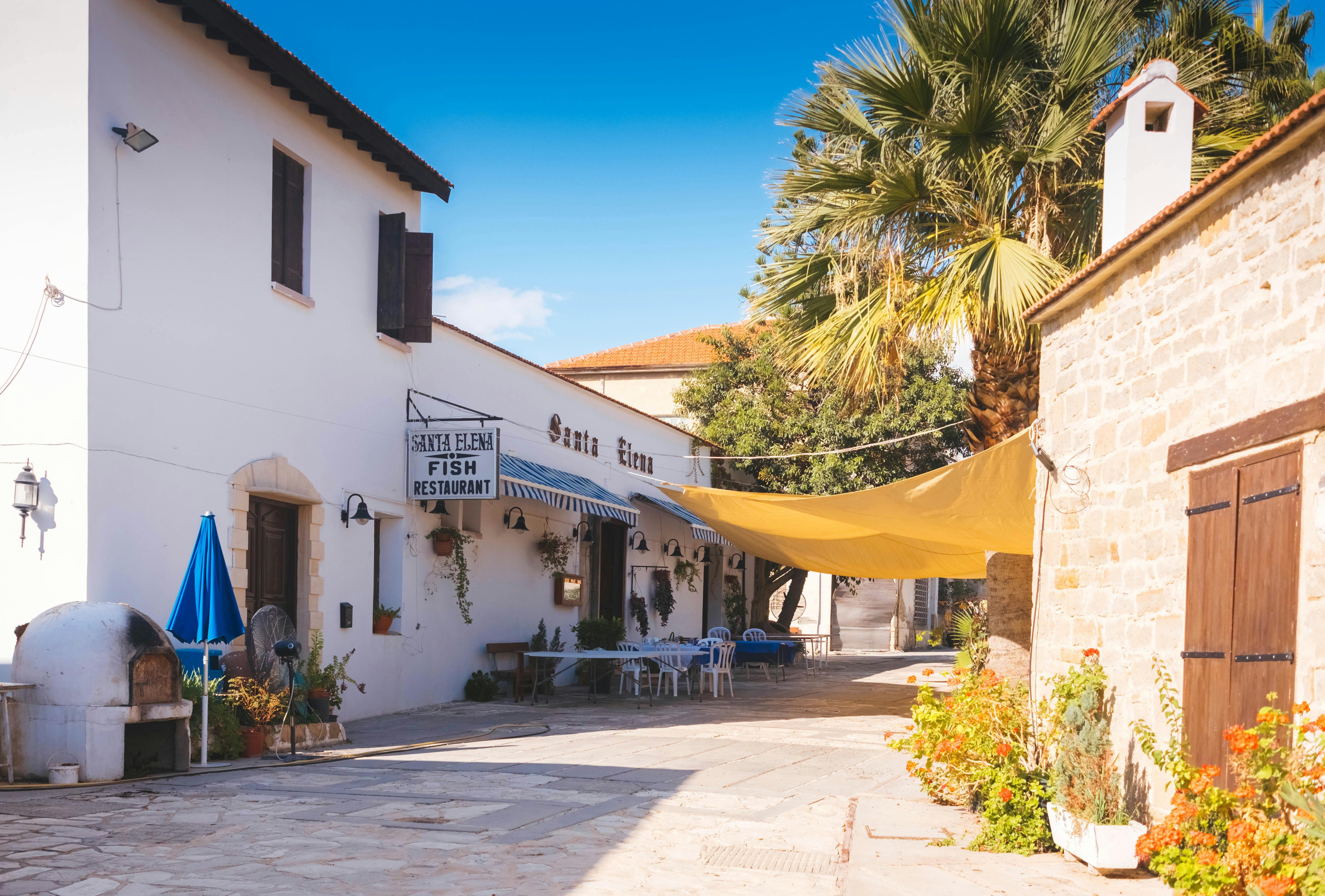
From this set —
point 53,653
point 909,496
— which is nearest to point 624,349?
point 909,496

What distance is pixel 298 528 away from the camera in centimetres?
966

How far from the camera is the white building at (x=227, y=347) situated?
23.8 feet

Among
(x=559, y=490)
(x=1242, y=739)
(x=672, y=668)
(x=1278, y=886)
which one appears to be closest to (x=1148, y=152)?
(x=1242, y=739)

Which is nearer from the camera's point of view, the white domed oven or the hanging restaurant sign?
the white domed oven

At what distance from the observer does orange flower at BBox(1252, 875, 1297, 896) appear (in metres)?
3.40

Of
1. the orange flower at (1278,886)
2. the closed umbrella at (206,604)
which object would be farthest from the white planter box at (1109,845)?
the closed umbrella at (206,604)

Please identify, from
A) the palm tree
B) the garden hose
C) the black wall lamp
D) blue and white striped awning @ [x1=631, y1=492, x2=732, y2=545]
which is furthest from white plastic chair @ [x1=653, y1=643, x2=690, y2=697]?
the palm tree

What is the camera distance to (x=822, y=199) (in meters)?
9.57

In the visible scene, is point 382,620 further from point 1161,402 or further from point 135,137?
point 1161,402

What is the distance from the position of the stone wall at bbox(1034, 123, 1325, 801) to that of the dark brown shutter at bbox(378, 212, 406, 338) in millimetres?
6418

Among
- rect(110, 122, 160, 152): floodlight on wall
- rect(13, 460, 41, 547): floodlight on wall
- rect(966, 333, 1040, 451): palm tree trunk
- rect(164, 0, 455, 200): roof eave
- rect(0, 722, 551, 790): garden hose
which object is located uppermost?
rect(164, 0, 455, 200): roof eave

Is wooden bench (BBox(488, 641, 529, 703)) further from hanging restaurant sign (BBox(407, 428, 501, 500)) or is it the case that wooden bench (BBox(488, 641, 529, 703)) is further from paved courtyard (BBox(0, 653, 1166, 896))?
paved courtyard (BBox(0, 653, 1166, 896))

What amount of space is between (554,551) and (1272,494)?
426 inches

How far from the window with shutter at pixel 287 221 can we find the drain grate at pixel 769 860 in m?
6.25
